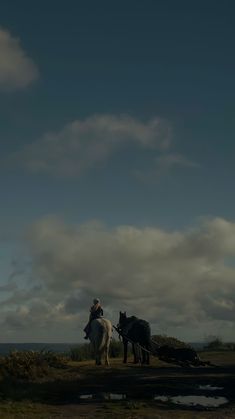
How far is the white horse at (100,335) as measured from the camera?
28562mm

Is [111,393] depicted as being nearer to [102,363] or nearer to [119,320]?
[102,363]

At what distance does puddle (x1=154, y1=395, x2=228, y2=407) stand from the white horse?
30.8ft

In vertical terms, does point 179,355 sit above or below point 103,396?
above

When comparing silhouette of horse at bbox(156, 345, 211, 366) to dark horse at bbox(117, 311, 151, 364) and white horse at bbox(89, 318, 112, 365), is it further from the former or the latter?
white horse at bbox(89, 318, 112, 365)

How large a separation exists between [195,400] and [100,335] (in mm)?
10398

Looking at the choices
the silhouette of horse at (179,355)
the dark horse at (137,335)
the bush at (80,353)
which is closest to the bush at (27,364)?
the dark horse at (137,335)

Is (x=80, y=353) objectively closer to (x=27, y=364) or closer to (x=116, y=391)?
(x=27, y=364)

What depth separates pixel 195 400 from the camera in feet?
61.8

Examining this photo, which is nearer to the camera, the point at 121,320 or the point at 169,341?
the point at 121,320

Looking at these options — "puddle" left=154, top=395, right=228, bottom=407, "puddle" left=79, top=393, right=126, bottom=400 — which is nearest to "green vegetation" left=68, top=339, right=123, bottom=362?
"puddle" left=79, top=393, right=126, bottom=400

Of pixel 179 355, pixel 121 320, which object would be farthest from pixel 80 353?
pixel 179 355

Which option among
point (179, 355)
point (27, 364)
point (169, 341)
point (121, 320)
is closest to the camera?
point (27, 364)

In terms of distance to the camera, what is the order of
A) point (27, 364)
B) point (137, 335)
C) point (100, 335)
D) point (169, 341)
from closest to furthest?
point (27, 364) < point (100, 335) < point (137, 335) < point (169, 341)

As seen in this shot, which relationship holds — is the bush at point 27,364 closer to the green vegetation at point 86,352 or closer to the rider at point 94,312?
the rider at point 94,312
